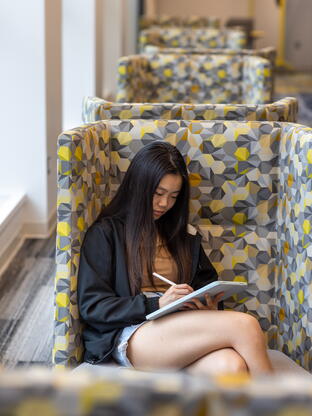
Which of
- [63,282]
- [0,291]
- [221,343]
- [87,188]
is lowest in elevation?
[0,291]

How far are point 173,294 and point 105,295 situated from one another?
0.63ft

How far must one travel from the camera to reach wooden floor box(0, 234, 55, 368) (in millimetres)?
3164

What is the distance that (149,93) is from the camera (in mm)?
5609

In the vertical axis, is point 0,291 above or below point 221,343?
below

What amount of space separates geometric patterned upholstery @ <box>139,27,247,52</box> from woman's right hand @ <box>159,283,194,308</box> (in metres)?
6.34

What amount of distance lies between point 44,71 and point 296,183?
8.28 feet

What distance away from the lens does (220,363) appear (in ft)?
7.30

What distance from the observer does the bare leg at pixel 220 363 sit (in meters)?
2.19

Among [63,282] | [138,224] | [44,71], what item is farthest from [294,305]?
[44,71]

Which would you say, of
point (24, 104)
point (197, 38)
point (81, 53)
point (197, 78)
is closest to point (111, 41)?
point (197, 38)

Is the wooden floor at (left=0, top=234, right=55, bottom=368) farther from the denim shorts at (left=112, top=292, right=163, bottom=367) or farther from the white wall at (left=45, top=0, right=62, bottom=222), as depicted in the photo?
the denim shorts at (left=112, top=292, right=163, bottom=367)

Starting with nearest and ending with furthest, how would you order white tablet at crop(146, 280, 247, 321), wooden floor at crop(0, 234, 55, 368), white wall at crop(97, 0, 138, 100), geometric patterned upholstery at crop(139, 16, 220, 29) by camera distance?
white tablet at crop(146, 280, 247, 321) < wooden floor at crop(0, 234, 55, 368) < white wall at crop(97, 0, 138, 100) < geometric patterned upholstery at crop(139, 16, 220, 29)

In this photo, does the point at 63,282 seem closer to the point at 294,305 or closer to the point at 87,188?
the point at 87,188

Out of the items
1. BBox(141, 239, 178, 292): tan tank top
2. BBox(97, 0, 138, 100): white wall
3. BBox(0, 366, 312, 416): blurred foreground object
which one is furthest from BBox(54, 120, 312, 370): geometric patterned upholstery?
BBox(97, 0, 138, 100): white wall
